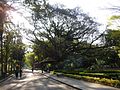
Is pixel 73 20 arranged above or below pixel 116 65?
above

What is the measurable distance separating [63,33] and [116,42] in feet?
48.9

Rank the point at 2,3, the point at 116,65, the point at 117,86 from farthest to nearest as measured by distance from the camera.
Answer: the point at 116,65
the point at 117,86
the point at 2,3

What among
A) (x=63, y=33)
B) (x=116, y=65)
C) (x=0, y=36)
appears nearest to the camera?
(x=0, y=36)

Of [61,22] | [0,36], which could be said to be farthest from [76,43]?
[0,36]

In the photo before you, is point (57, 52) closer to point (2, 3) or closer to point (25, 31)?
point (25, 31)

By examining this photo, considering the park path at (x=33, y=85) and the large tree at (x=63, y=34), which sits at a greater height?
the large tree at (x=63, y=34)

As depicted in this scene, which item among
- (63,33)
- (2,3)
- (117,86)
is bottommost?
(117,86)

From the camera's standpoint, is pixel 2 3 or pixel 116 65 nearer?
pixel 2 3

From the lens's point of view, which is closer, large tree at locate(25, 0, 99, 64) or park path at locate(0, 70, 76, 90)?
park path at locate(0, 70, 76, 90)

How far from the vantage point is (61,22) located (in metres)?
67.3

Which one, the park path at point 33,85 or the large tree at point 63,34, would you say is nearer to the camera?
the park path at point 33,85

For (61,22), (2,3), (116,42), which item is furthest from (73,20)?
(2,3)

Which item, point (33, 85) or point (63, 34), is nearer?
point (33, 85)

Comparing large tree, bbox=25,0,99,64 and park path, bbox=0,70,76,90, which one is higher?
large tree, bbox=25,0,99,64
